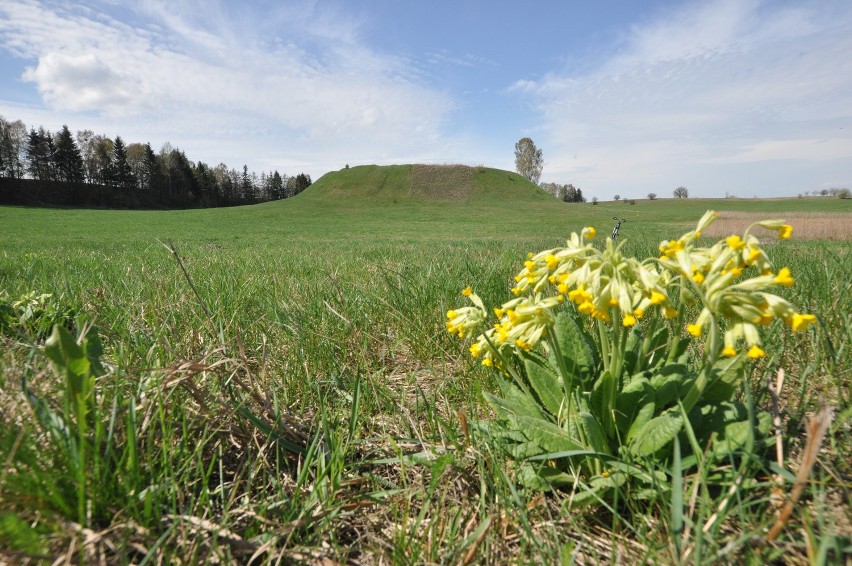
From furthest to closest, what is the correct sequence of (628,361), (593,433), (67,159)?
(67,159) → (628,361) → (593,433)

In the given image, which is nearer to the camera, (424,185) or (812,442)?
(812,442)

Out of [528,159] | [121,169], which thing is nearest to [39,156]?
[121,169]

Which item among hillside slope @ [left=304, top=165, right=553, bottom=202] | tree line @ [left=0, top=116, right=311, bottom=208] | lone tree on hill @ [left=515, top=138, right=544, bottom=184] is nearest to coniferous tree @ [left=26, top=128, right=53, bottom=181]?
tree line @ [left=0, top=116, right=311, bottom=208]

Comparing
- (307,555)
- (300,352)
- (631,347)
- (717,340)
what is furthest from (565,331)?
(300,352)

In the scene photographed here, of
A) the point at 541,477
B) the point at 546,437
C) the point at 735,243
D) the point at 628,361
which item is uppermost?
the point at 735,243

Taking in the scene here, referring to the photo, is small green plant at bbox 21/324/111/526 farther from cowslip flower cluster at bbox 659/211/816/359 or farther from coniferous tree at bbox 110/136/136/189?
coniferous tree at bbox 110/136/136/189

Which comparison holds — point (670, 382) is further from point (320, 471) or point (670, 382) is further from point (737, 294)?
point (320, 471)

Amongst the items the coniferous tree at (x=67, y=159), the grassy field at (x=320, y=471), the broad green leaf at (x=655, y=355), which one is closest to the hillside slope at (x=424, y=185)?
the coniferous tree at (x=67, y=159)

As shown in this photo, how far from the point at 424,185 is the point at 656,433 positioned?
70538mm

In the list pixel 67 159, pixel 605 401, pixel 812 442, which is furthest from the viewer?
pixel 67 159

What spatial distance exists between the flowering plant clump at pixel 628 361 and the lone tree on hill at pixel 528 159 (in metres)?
98.0

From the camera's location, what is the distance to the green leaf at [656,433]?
1.26 m

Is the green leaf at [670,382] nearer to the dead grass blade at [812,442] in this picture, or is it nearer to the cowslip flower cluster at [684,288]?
the cowslip flower cluster at [684,288]

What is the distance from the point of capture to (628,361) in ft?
5.83
